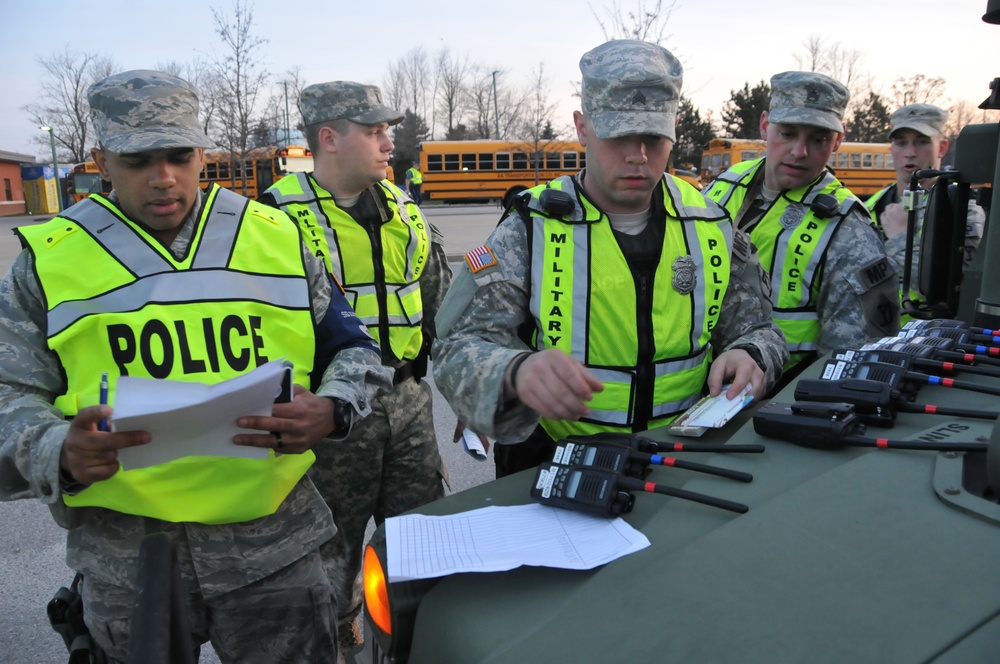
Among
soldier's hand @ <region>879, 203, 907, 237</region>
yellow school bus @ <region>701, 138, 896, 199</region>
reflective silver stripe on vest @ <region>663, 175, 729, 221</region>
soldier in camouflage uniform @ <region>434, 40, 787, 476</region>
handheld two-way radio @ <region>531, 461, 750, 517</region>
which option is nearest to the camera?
handheld two-way radio @ <region>531, 461, 750, 517</region>

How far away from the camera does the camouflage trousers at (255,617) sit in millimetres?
2014

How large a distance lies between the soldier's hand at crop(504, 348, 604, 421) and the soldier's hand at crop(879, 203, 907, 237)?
351 cm

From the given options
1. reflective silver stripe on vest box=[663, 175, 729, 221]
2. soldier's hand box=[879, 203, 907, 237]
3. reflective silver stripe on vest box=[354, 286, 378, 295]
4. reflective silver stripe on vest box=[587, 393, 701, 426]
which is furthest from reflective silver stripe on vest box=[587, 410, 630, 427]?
soldier's hand box=[879, 203, 907, 237]

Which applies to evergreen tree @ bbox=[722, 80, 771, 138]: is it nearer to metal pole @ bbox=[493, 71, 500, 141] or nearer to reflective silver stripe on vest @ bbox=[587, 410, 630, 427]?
metal pole @ bbox=[493, 71, 500, 141]

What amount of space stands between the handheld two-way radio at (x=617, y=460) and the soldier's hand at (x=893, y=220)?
3.52m

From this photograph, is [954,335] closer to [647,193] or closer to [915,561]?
[647,193]

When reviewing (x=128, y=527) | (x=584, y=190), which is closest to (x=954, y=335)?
(x=584, y=190)

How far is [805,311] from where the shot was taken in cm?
319

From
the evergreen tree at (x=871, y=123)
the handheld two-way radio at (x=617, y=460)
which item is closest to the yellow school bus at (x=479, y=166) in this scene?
the evergreen tree at (x=871, y=123)

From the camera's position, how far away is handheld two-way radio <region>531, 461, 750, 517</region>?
1468 mm

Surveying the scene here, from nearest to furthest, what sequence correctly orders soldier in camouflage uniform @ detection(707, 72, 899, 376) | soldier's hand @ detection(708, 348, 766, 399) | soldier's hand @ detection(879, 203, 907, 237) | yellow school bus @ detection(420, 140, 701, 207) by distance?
1. soldier's hand @ detection(708, 348, 766, 399)
2. soldier in camouflage uniform @ detection(707, 72, 899, 376)
3. soldier's hand @ detection(879, 203, 907, 237)
4. yellow school bus @ detection(420, 140, 701, 207)

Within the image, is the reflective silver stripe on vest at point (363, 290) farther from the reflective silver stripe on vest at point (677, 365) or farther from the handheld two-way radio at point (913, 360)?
the handheld two-way radio at point (913, 360)

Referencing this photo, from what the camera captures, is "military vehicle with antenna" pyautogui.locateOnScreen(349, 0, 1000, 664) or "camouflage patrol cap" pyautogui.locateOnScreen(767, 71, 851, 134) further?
"camouflage patrol cap" pyautogui.locateOnScreen(767, 71, 851, 134)

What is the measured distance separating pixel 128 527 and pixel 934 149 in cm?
503
